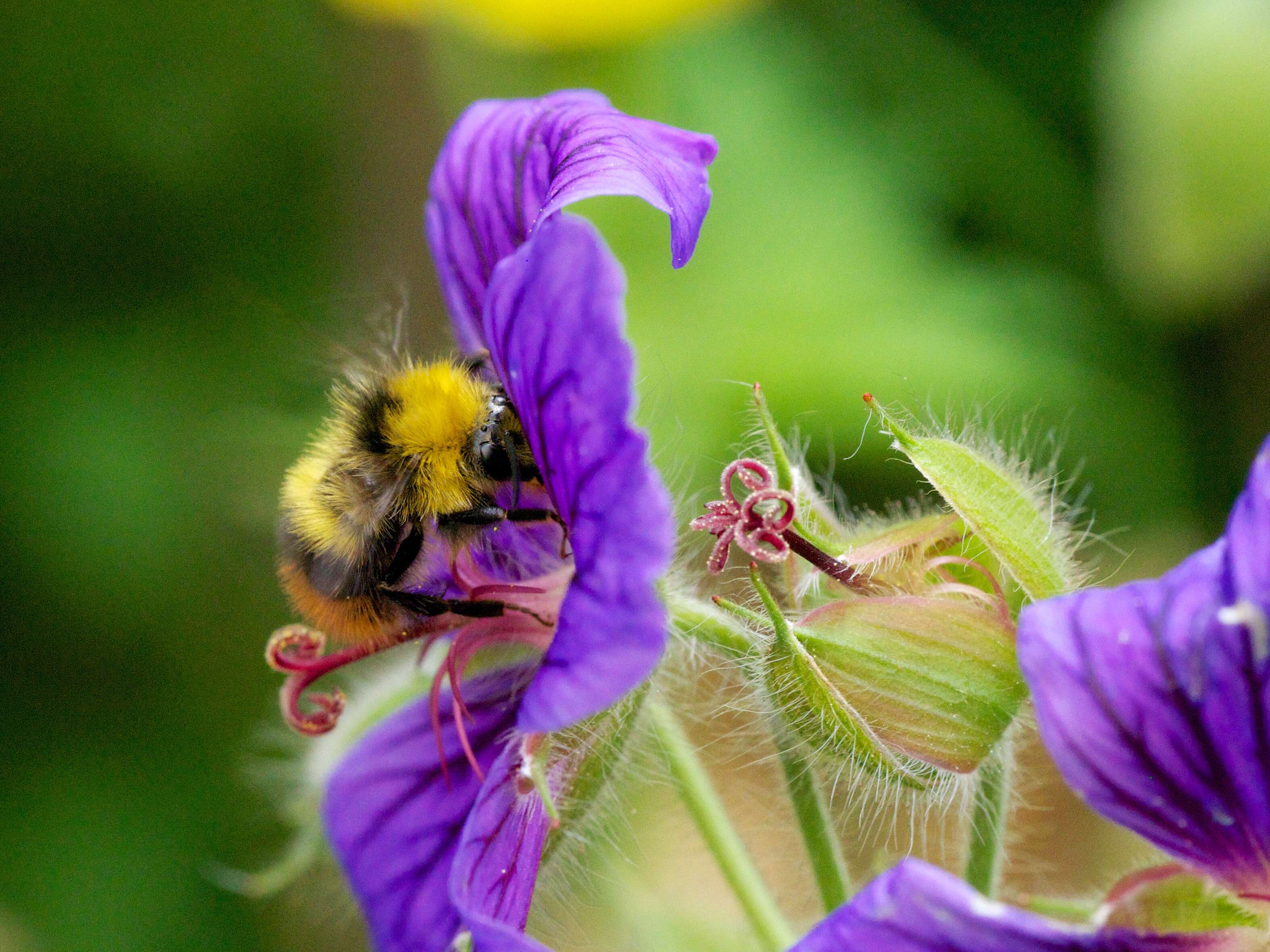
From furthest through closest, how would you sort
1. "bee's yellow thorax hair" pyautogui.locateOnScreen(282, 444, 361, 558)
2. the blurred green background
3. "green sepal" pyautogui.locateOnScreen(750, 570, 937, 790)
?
1. the blurred green background
2. "bee's yellow thorax hair" pyautogui.locateOnScreen(282, 444, 361, 558)
3. "green sepal" pyautogui.locateOnScreen(750, 570, 937, 790)

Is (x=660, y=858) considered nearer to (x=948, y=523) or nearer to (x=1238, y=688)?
(x=948, y=523)

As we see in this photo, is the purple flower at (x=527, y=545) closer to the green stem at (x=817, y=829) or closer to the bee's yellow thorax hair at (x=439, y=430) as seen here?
the bee's yellow thorax hair at (x=439, y=430)

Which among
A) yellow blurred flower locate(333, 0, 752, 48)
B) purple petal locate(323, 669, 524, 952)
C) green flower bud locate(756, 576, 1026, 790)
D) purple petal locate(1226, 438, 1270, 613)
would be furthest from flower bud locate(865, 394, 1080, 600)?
yellow blurred flower locate(333, 0, 752, 48)

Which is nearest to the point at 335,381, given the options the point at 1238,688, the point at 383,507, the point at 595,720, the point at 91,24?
the point at 383,507

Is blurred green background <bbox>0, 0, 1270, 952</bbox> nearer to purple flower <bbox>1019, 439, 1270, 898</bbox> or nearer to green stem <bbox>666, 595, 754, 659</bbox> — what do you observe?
green stem <bbox>666, 595, 754, 659</bbox>

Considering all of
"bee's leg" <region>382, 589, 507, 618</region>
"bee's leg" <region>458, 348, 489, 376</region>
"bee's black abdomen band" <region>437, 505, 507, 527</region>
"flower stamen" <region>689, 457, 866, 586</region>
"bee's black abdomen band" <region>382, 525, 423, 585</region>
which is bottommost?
"bee's leg" <region>382, 589, 507, 618</region>

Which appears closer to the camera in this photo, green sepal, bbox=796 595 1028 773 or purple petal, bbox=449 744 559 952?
green sepal, bbox=796 595 1028 773
